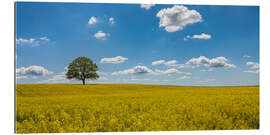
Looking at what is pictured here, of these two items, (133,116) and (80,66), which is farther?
(80,66)

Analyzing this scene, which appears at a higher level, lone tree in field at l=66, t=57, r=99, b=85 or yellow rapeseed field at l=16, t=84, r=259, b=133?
lone tree in field at l=66, t=57, r=99, b=85

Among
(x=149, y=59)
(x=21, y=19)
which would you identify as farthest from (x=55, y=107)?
(x=149, y=59)

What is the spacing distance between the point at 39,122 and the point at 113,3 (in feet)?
12.7

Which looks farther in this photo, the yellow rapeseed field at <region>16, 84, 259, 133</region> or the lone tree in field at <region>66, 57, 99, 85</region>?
the lone tree in field at <region>66, 57, 99, 85</region>

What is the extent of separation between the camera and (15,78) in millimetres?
4863

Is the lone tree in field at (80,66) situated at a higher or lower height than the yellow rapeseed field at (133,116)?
higher

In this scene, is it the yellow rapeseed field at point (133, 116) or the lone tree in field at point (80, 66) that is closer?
the yellow rapeseed field at point (133, 116)

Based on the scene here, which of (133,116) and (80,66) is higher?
(80,66)

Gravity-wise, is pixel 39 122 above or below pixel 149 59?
below

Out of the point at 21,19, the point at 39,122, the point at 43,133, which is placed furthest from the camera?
the point at 21,19
